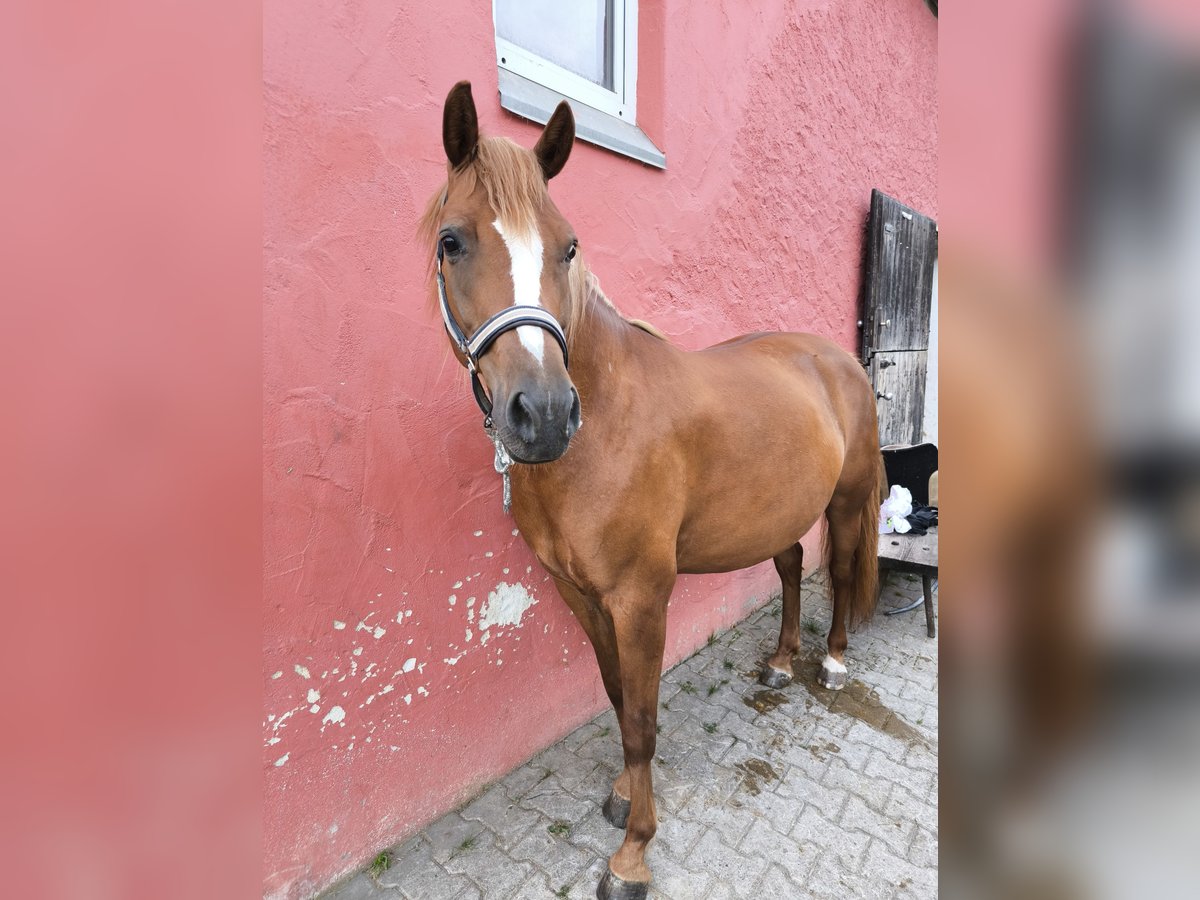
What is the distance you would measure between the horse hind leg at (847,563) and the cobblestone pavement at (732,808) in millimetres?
133

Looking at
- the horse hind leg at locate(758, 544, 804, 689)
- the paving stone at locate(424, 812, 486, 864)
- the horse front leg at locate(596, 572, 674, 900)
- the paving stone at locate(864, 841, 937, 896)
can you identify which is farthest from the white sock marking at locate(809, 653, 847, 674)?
the paving stone at locate(424, 812, 486, 864)

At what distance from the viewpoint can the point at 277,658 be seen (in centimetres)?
156

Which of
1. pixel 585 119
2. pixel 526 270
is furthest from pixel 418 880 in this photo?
pixel 585 119

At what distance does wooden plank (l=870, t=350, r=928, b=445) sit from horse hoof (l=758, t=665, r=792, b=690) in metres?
2.24

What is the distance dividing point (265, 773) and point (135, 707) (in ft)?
2.65

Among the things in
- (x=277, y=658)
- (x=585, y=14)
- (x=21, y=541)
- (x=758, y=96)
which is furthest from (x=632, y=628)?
(x=758, y=96)

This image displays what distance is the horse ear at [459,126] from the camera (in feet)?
4.27

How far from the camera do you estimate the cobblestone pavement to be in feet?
5.76

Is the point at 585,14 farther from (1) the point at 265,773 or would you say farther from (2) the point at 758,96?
(1) the point at 265,773

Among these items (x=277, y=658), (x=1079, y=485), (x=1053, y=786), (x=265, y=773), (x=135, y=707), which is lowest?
(x=265, y=773)

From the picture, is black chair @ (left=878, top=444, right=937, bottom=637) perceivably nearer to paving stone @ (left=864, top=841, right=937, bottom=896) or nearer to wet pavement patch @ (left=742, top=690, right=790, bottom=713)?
wet pavement patch @ (left=742, top=690, right=790, bottom=713)

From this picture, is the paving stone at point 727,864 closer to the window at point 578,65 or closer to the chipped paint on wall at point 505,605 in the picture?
the chipped paint on wall at point 505,605

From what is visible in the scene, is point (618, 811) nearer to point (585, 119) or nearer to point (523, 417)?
point (523, 417)

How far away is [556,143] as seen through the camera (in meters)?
1.51
